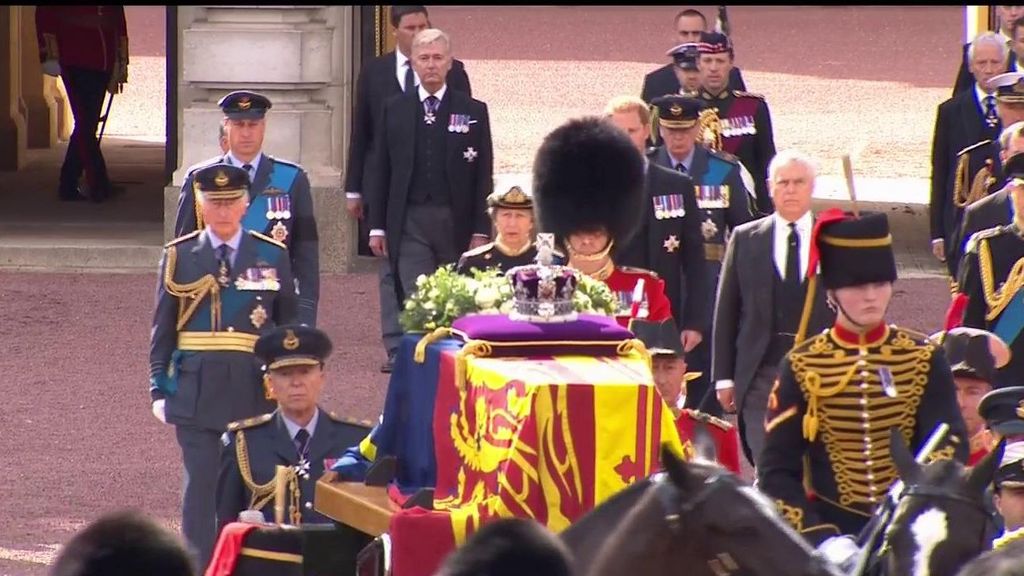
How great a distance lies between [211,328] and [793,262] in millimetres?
2137

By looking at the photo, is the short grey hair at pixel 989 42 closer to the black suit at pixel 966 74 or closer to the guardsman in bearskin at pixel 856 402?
the black suit at pixel 966 74

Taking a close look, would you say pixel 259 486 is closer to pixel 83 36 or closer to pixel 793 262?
pixel 793 262

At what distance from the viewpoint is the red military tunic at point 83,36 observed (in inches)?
681

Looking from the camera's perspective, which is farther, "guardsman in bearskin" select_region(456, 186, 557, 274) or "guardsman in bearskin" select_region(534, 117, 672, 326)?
"guardsman in bearskin" select_region(456, 186, 557, 274)

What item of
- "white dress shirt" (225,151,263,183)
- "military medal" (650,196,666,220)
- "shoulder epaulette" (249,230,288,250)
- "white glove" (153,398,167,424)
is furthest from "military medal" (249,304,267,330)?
"military medal" (650,196,666,220)

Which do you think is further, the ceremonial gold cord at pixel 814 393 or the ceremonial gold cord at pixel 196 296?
the ceremonial gold cord at pixel 196 296

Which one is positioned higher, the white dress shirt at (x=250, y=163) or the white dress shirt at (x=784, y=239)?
the white dress shirt at (x=250, y=163)

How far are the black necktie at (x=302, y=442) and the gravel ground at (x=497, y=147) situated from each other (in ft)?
4.33

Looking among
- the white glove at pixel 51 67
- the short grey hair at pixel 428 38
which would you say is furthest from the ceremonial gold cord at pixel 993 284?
the white glove at pixel 51 67

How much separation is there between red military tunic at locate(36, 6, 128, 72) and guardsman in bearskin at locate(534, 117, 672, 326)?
9.70m

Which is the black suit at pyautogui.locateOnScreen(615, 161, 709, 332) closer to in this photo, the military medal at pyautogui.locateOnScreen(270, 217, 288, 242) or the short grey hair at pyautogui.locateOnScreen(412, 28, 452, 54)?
the military medal at pyautogui.locateOnScreen(270, 217, 288, 242)

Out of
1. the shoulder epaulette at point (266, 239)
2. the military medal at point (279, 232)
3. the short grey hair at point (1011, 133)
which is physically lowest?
the shoulder epaulette at point (266, 239)

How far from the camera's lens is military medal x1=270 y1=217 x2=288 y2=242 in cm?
944

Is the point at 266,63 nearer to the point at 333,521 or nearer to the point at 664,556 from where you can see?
the point at 333,521
